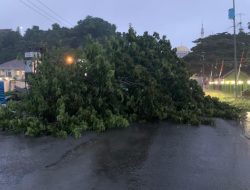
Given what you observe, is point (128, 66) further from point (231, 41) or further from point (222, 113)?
point (231, 41)

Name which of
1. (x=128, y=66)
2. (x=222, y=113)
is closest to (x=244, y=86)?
(x=222, y=113)

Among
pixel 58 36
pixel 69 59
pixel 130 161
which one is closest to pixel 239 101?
pixel 69 59

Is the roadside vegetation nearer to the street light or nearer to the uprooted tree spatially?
the uprooted tree

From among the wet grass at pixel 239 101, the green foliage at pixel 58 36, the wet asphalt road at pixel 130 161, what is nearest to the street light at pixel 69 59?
the wet asphalt road at pixel 130 161

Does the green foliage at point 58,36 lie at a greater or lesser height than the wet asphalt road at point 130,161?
greater

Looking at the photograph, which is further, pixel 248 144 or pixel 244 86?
pixel 244 86

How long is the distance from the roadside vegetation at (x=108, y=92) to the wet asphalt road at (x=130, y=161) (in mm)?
771

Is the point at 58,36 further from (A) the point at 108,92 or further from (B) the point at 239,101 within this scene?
(A) the point at 108,92

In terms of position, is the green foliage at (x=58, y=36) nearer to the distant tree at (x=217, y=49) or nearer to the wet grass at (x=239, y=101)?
the distant tree at (x=217, y=49)

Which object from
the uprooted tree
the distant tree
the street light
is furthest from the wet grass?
the distant tree

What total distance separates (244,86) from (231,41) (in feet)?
64.9

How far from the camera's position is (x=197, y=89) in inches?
752

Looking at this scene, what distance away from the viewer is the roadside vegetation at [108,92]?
14109 mm

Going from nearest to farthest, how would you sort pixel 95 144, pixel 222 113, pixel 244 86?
pixel 95 144 < pixel 222 113 < pixel 244 86
